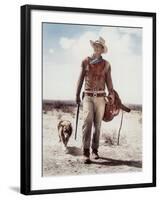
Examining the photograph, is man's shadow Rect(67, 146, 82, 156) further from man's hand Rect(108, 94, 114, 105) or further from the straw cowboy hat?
the straw cowboy hat

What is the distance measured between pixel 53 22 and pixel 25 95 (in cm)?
25

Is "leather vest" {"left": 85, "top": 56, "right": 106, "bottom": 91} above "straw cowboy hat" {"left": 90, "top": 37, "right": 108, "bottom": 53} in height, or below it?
below

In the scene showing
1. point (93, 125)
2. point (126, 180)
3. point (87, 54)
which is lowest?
point (126, 180)

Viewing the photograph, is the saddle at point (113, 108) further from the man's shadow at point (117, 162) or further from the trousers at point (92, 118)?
the man's shadow at point (117, 162)

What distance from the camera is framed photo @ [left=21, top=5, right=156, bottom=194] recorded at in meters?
2.35

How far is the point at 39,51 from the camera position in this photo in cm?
236

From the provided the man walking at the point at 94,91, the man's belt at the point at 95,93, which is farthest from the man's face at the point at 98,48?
the man's belt at the point at 95,93

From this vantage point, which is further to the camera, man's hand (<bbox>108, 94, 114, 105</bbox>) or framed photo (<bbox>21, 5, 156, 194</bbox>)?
man's hand (<bbox>108, 94, 114, 105</bbox>)

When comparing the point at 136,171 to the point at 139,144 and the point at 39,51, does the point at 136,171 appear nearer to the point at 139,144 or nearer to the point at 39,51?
the point at 139,144

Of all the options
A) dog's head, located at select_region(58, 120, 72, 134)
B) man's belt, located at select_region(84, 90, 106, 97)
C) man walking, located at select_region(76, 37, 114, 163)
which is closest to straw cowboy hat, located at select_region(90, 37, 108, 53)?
man walking, located at select_region(76, 37, 114, 163)

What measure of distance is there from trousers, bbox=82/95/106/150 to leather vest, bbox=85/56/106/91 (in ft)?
0.12

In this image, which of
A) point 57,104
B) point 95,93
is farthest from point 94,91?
point 57,104

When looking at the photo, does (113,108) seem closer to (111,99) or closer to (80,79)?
(111,99)
